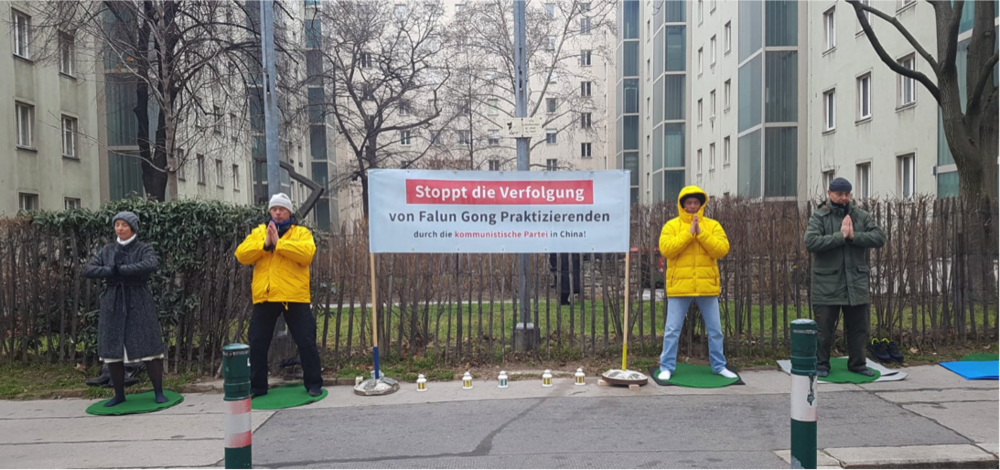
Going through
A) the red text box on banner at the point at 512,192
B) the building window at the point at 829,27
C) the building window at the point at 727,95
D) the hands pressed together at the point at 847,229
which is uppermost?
the building window at the point at 829,27

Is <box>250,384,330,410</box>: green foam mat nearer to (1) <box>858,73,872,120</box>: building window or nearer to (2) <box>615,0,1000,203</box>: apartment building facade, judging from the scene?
(2) <box>615,0,1000,203</box>: apartment building facade

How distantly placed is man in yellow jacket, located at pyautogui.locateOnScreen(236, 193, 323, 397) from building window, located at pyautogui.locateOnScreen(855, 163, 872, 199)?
19924 millimetres

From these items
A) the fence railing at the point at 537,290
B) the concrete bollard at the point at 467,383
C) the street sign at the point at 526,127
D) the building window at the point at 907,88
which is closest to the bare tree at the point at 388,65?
the building window at the point at 907,88

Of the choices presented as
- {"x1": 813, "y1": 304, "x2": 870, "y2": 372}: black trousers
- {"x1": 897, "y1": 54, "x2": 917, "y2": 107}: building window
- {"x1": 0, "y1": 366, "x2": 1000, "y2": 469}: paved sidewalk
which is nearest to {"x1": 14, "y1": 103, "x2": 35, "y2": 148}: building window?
{"x1": 0, "y1": 366, "x2": 1000, "y2": 469}: paved sidewalk

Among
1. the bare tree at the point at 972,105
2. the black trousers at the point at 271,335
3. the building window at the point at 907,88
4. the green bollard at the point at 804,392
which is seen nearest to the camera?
the green bollard at the point at 804,392

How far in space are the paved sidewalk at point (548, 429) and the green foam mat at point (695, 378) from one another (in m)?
0.11

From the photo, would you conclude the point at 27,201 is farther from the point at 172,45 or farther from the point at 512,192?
the point at 512,192

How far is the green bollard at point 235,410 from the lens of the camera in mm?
3363

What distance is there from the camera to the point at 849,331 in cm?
657

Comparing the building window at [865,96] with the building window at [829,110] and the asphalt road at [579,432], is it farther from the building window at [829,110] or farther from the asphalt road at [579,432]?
the asphalt road at [579,432]

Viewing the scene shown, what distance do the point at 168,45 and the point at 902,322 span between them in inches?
462

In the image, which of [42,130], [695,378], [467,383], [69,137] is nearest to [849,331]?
[695,378]

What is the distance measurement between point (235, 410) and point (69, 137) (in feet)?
78.5

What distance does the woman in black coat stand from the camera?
5.87 meters
